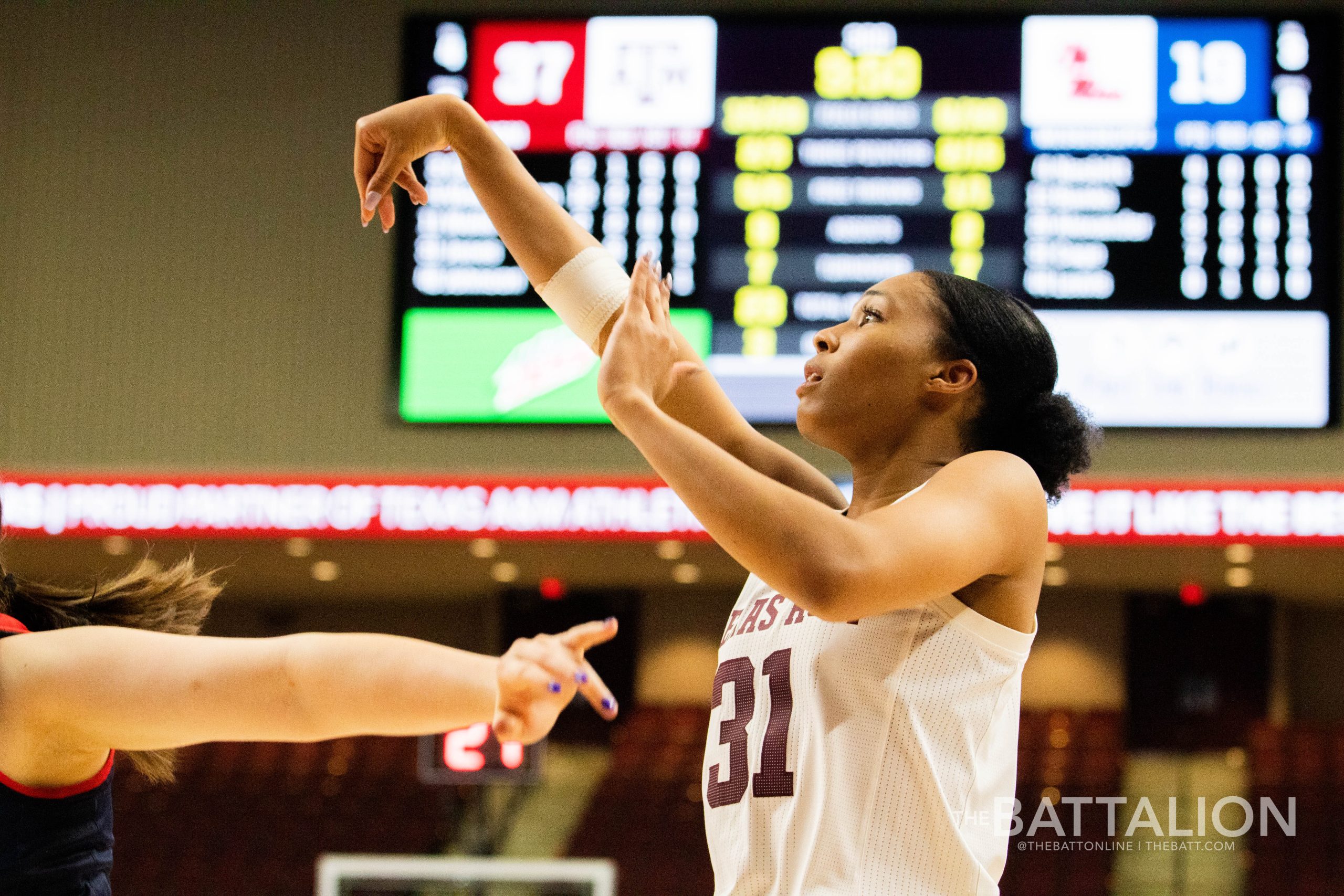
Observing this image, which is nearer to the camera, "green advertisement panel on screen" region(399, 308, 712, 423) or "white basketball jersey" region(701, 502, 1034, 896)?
"white basketball jersey" region(701, 502, 1034, 896)

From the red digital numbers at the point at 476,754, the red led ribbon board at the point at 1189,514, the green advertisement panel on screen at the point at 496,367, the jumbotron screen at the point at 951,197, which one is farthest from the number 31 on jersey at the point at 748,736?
the red led ribbon board at the point at 1189,514

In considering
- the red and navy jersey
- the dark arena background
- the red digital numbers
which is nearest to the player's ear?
the red and navy jersey

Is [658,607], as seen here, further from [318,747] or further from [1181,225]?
[1181,225]

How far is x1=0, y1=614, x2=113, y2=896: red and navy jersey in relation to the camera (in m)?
1.32

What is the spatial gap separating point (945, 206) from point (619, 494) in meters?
2.19

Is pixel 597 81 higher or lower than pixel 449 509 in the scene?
higher

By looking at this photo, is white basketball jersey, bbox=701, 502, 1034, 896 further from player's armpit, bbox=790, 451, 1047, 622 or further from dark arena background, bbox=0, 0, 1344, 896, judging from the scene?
dark arena background, bbox=0, 0, 1344, 896

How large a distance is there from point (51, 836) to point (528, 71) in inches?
269

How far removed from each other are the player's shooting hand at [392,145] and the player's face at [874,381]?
1.99ft

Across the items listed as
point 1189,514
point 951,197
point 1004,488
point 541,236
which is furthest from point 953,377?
point 1189,514

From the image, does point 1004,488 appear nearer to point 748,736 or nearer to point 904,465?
point 904,465

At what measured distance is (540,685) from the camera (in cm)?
117

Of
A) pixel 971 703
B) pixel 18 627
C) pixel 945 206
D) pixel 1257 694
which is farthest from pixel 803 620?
pixel 1257 694

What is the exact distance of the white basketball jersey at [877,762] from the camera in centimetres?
158
